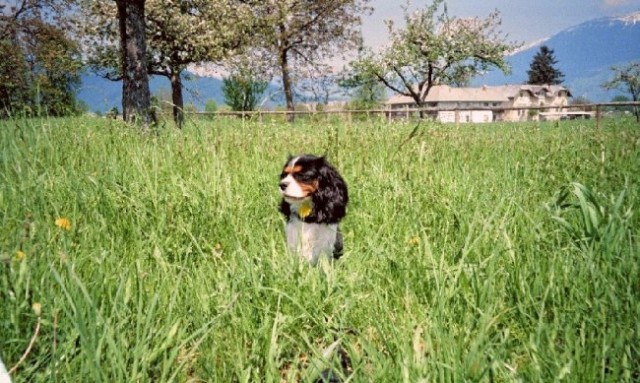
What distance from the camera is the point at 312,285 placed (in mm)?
1807

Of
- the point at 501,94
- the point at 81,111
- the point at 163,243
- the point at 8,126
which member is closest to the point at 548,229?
the point at 163,243

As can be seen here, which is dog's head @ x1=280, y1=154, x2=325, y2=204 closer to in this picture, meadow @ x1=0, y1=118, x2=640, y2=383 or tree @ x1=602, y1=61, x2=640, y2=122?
meadow @ x1=0, y1=118, x2=640, y2=383

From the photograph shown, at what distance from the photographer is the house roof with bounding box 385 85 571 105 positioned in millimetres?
120750

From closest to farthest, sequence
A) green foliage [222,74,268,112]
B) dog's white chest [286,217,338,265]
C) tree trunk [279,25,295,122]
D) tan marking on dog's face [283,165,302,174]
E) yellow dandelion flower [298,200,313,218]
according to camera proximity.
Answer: dog's white chest [286,217,338,265] → yellow dandelion flower [298,200,313,218] → tan marking on dog's face [283,165,302,174] → green foliage [222,74,268,112] → tree trunk [279,25,295,122]

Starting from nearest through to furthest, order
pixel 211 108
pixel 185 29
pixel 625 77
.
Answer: pixel 185 29 → pixel 625 77 → pixel 211 108

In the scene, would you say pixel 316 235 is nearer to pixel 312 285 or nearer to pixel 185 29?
pixel 312 285

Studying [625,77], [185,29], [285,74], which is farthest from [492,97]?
[185,29]

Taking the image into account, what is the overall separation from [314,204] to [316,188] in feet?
0.38

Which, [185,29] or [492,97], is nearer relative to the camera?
[185,29]

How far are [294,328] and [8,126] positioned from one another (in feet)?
10.1

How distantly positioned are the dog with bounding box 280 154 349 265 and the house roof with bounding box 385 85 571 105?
393ft

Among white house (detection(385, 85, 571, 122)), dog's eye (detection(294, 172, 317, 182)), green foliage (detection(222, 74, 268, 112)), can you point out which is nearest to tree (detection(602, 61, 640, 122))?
white house (detection(385, 85, 571, 122))

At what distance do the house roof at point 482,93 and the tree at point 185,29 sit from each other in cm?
9183

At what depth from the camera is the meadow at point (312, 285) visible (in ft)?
3.84
